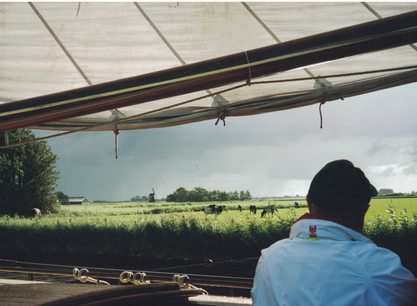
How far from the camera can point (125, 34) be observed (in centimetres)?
392

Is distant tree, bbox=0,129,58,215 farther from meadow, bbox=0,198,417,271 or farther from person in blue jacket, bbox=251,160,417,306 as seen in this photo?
person in blue jacket, bbox=251,160,417,306

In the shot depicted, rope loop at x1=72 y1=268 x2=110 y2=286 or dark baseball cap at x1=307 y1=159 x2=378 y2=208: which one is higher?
dark baseball cap at x1=307 y1=159 x2=378 y2=208

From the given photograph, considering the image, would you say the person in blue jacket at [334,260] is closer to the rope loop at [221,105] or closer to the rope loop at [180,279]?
the rope loop at [180,279]

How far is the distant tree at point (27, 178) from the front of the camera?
31688 mm

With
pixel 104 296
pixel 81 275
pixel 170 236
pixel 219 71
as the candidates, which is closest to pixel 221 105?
pixel 81 275

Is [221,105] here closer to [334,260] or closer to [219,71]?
[219,71]

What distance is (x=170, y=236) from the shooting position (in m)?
19.6

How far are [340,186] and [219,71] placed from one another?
2.84 feet

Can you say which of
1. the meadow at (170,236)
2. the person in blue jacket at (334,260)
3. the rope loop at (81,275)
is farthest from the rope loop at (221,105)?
the meadow at (170,236)

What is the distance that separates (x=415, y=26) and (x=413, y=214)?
13739mm

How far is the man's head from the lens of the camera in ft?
4.08

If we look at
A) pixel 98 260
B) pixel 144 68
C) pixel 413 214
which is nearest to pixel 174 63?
pixel 144 68

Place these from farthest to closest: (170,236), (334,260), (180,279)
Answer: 1. (170,236)
2. (180,279)
3. (334,260)

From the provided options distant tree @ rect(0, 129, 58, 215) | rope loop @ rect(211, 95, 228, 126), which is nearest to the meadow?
distant tree @ rect(0, 129, 58, 215)
